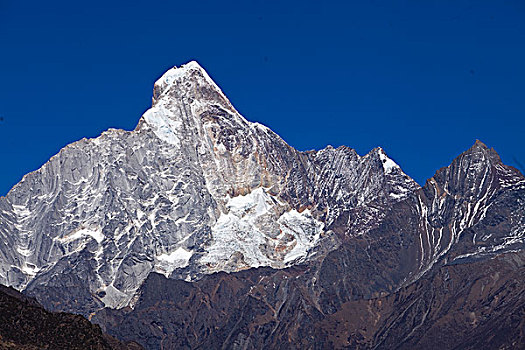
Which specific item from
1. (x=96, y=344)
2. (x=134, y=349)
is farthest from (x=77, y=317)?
(x=134, y=349)

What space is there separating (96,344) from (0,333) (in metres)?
13.2

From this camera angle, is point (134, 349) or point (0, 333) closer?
point (0, 333)

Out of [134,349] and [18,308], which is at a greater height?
[134,349]

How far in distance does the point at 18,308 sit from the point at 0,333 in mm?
8932

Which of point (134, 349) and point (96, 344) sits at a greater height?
point (134, 349)

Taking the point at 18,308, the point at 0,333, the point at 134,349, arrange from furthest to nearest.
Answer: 1. the point at 134,349
2. the point at 18,308
3. the point at 0,333

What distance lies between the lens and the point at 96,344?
14062cm

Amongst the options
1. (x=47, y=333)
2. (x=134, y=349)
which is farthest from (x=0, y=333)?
(x=134, y=349)

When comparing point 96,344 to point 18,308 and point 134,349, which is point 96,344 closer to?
point 18,308

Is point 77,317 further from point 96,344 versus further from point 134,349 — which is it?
point 134,349

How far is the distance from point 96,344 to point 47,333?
19.5ft

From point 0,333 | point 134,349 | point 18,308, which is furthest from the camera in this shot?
point 134,349

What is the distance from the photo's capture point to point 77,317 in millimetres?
145250

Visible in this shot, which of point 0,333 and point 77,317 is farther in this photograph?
point 77,317
